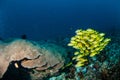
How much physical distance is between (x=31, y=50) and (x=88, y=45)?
2196 mm

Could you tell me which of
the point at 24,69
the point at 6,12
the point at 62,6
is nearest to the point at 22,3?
the point at 6,12

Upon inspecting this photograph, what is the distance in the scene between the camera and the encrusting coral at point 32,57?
27.7ft

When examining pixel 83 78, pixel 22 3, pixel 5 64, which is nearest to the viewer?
pixel 83 78

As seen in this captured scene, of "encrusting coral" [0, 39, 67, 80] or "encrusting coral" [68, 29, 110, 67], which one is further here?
"encrusting coral" [0, 39, 67, 80]

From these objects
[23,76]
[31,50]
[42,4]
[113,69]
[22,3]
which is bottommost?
[113,69]

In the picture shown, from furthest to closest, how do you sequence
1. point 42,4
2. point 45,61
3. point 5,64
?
point 42,4 < point 45,61 < point 5,64

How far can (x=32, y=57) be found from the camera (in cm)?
870

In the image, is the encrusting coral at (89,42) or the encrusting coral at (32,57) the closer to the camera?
the encrusting coral at (89,42)

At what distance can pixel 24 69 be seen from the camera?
9.48m

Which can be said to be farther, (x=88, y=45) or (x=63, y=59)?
Result: (x=63, y=59)

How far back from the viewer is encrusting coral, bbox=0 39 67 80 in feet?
27.7

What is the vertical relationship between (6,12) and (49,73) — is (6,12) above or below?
above

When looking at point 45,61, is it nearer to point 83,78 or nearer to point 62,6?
point 83,78

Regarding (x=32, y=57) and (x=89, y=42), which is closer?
(x=89, y=42)
